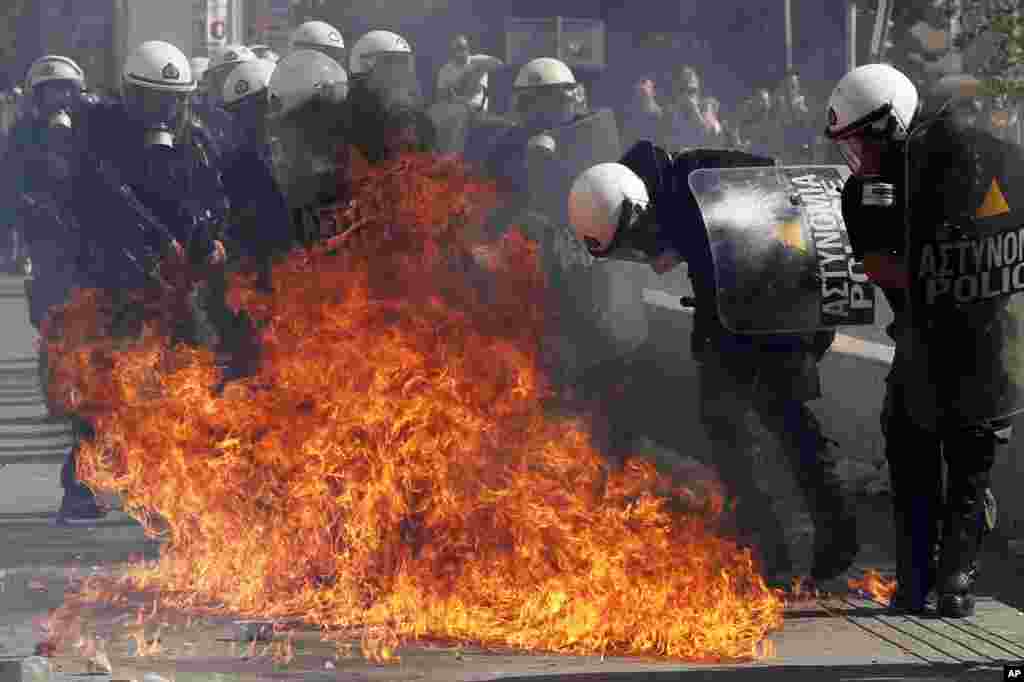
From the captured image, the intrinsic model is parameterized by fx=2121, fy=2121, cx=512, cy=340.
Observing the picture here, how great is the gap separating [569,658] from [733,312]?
151 cm

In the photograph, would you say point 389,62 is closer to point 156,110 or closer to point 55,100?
point 55,100

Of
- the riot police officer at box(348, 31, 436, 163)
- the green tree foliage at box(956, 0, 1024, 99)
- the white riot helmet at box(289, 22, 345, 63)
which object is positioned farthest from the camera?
the green tree foliage at box(956, 0, 1024, 99)

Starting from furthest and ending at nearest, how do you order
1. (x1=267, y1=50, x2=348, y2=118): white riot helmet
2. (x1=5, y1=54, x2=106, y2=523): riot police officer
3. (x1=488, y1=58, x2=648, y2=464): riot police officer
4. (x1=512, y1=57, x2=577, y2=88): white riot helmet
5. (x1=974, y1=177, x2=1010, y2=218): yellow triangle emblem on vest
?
(x1=512, y1=57, x2=577, y2=88): white riot helmet → (x1=5, y1=54, x2=106, y2=523): riot police officer → (x1=267, y1=50, x2=348, y2=118): white riot helmet → (x1=488, y1=58, x2=648, y2=464): riot police officer → (x1=974, y1=177, x2=1010, y2=218): yellow triangle emblem on vest

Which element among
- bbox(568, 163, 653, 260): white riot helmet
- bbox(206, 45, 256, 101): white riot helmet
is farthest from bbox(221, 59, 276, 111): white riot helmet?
bbox(568, 163, 653, 260): white riot helmet

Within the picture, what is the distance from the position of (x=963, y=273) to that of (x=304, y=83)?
3.05m

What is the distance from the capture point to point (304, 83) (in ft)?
28.0

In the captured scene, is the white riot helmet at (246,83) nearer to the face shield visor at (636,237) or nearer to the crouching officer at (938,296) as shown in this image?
the face shield visor at (636,237)

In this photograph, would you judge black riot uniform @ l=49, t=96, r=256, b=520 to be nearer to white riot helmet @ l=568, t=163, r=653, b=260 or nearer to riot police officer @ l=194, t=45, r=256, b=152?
riot police officer @ l=194, t=45, r=256, b=152

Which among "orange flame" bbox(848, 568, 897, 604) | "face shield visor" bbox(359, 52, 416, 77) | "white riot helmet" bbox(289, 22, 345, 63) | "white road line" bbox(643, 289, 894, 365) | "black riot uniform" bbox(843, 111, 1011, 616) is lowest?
"orange flame" bbox(848, 568, 897, 604)

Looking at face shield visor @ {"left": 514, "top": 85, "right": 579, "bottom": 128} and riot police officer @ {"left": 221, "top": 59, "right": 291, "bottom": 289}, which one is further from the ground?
face shield visor @ {"left": 514, "top": 85, "right": 579, "bottom": 128}

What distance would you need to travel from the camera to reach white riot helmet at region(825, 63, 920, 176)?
6.95 metres

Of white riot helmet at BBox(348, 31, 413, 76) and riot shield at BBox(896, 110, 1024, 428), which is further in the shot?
white riot helmet at BBox(348, 31, 413, 76)

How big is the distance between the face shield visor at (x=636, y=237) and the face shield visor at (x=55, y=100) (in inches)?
175

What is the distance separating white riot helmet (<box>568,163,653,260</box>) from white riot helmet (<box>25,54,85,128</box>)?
4.45 m
